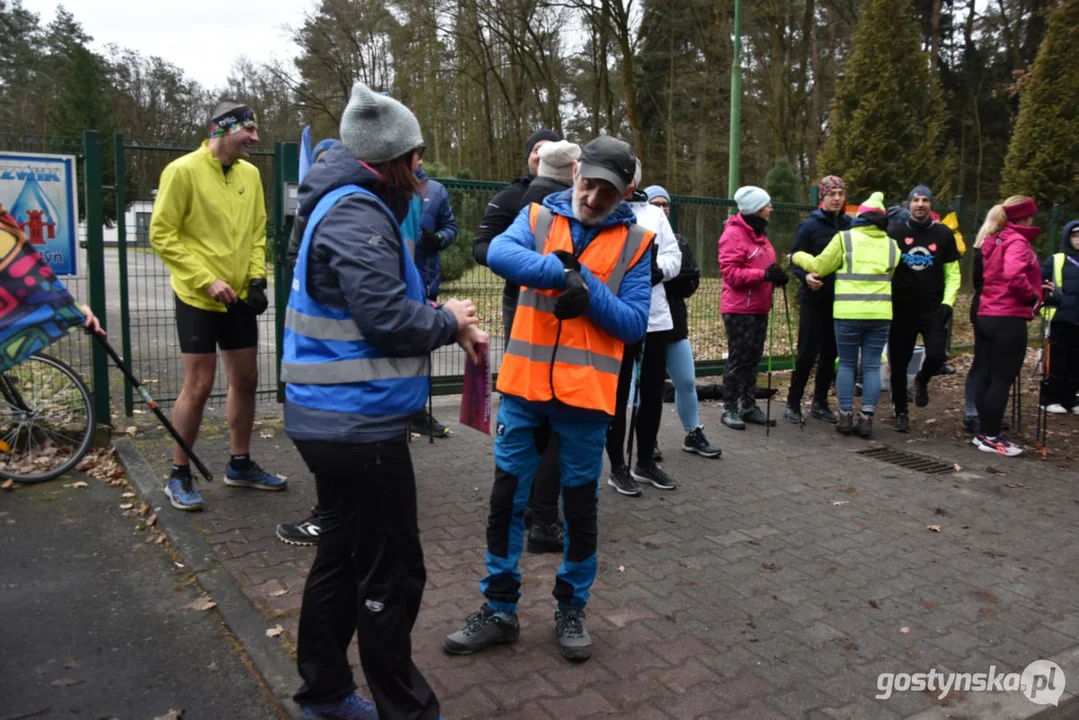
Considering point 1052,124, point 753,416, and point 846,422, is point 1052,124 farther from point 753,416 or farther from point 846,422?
point 753,416

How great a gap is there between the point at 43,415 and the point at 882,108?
14.7m

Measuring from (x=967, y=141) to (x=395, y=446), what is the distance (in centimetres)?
3049

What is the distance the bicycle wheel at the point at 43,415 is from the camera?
5.42m

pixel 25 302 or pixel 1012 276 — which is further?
pixel 1012 276

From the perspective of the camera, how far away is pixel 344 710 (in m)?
2.84

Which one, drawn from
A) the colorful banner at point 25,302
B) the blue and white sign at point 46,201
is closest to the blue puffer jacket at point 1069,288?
the colorful banner at point 25,302

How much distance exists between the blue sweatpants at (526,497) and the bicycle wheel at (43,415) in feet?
11.2

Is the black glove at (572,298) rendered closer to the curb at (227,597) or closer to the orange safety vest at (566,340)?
the orange safety vest at (566,340)

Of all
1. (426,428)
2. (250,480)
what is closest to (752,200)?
(426,428)

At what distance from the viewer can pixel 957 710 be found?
315 centimetres

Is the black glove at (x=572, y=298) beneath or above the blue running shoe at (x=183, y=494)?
above

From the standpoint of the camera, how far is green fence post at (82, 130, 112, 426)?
→ 231 inches

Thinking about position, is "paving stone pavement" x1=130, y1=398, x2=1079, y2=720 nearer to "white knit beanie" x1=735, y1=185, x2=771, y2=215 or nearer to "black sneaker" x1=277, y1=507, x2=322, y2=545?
"black sneaker" x1=277, y1=507, x2=322, y2=545

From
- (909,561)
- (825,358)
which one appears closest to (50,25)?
(825,358)
